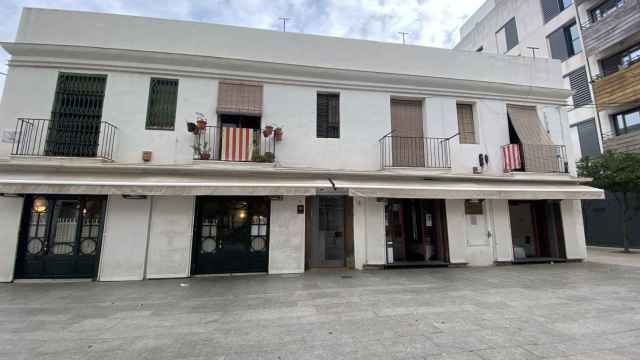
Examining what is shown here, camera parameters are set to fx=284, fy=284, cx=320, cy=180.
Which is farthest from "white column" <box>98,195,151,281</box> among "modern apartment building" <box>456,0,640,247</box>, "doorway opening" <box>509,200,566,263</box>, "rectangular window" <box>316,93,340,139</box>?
"modern apartment building" <box>456,0,640,247</box>

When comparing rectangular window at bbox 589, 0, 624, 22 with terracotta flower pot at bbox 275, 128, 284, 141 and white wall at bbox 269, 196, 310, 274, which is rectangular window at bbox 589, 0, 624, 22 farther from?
white wall at bbox 269, 196, 310, 274

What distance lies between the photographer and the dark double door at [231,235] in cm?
872

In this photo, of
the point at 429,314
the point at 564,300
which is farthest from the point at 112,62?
the point at 564,300

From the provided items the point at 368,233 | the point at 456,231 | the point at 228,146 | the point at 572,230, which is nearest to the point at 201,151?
the point at 228,146

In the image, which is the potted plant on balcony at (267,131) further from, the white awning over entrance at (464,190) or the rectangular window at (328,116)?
the white awning over entrance at (464,190)

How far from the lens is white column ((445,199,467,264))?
390 inches

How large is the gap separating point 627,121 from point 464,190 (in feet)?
46.0

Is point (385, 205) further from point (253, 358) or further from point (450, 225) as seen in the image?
point (253, 358)

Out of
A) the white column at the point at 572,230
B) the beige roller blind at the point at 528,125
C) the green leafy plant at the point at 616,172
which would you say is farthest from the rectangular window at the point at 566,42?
the white column at the point at 572,230

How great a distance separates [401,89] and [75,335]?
1068cm

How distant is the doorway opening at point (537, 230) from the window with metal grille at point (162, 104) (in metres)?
12.7

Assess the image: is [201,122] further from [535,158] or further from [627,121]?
[627,121]

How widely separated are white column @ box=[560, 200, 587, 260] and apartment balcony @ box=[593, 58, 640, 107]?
852 centimetres

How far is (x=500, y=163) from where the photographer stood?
418 inches
